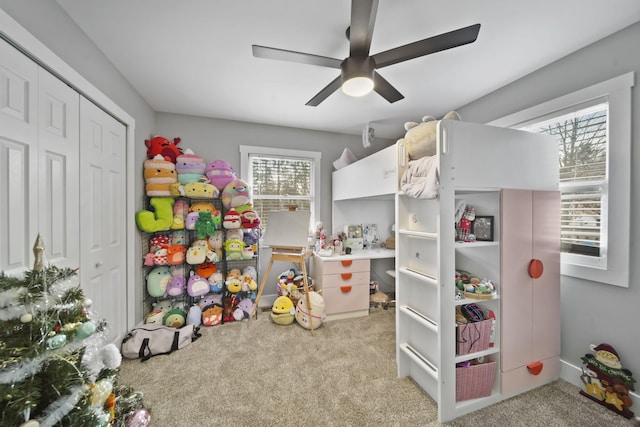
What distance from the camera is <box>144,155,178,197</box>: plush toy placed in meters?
2.41

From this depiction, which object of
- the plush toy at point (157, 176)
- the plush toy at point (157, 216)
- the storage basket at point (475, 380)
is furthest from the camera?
the plush toy at point (157, 176)

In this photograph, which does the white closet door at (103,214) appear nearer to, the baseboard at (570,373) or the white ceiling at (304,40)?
the white ceiling at (304,40)

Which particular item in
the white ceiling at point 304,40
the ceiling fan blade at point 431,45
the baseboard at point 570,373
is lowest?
the baseboard at point 570,373

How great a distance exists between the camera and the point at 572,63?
1.78m

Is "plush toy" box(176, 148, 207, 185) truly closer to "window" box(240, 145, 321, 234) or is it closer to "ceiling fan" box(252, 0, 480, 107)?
"window" box(240, 145, 321, 234)

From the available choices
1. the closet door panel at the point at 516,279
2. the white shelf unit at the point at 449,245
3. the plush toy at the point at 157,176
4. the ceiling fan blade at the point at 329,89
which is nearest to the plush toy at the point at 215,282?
the plush toy at the point at 157,176

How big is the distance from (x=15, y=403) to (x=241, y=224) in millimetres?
2167

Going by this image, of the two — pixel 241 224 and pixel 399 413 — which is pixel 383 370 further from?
pixel 241 224

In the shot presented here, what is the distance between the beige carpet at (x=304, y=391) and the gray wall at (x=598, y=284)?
1.25 ft

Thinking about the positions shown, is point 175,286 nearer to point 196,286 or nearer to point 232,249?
point 196,286

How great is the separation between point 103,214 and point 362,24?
7.34 feet

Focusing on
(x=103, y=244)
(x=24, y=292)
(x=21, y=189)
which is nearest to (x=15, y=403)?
(x=24, y=292)

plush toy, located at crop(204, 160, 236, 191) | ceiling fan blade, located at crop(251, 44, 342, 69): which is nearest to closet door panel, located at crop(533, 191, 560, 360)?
ceiling fan blade, located at crop(251, 44, 342, 69)

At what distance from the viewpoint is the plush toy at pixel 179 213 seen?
254 cm
